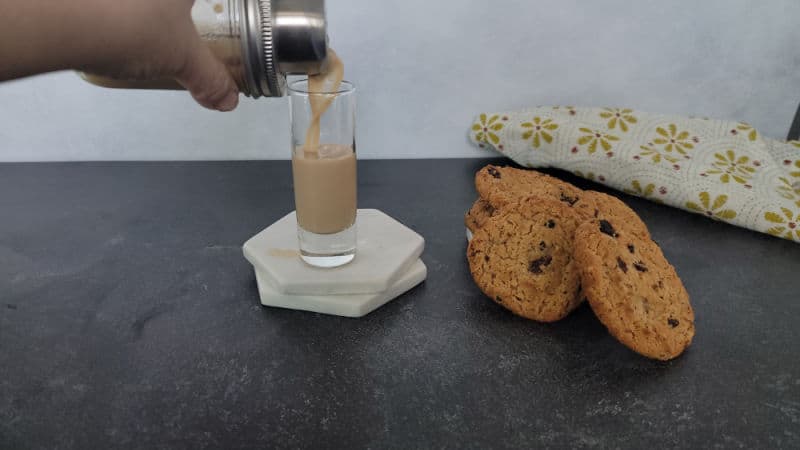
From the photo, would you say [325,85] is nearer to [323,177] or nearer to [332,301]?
[323,177]

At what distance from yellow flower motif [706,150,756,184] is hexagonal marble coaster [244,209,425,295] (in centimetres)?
59

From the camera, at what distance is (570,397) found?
1.86 ft

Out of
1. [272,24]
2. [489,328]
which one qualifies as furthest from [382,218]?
[272,24]

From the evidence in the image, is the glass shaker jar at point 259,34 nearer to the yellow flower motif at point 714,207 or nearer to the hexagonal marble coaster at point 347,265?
the hexagonal marble coaster at point 347,265

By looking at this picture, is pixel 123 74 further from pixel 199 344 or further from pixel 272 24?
pixel 199 344

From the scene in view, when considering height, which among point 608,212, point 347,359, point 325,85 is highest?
point 325,85

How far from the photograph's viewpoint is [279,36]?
0.53 m

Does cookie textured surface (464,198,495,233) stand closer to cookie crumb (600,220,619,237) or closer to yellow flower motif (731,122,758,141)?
cookie crumb (600,220,619,237)

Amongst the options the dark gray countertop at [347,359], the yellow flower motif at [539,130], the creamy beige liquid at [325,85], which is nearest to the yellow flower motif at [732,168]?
the dark gray countertop at [347,359]

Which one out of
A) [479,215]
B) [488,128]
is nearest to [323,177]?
[479,215]

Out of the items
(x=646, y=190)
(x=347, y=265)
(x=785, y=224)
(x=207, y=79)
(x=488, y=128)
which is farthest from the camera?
(x=488, y=128)

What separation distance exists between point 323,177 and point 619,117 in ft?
2.23

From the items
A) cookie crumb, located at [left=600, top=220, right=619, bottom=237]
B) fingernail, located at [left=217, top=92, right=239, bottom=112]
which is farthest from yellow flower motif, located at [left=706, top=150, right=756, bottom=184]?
fingernail, located at [left=217, top=92, right=239, bottom=112]

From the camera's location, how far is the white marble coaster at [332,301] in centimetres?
68
